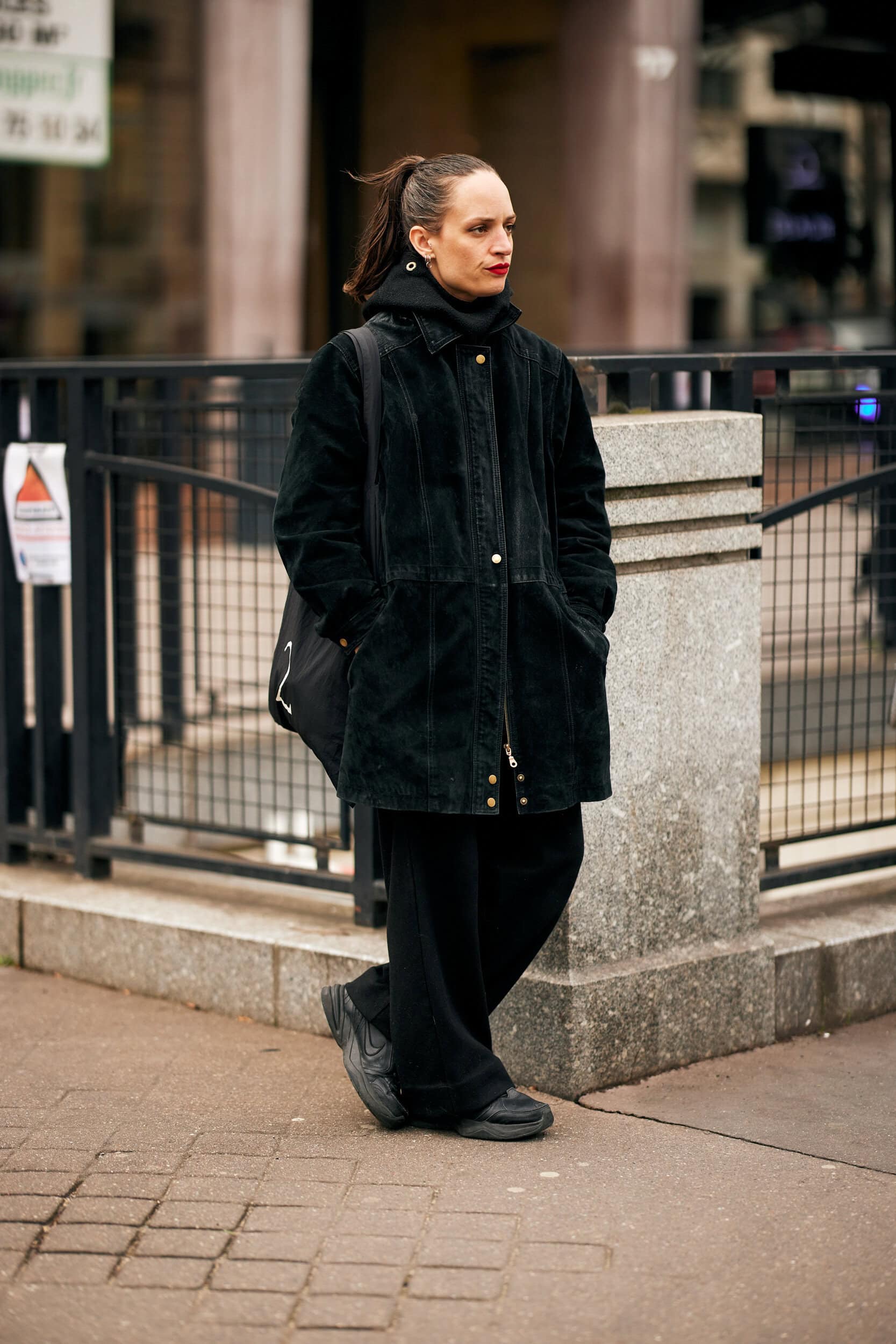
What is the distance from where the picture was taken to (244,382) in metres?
7.77

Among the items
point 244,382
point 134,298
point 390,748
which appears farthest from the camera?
point 134,298

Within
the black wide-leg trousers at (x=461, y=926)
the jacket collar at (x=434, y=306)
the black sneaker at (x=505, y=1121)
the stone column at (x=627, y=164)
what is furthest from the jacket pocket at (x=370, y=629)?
the stone column at (x=627, y=164)

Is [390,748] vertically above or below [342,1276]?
above

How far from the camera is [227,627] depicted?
5805 mm

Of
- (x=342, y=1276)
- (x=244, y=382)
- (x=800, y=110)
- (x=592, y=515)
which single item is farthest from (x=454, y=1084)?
(x=800, y=110)

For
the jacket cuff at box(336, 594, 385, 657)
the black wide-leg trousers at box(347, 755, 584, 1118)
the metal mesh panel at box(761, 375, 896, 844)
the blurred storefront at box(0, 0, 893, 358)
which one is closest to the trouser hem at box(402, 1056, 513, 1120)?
the black wide-leg trousers at box(347, 755, 584, 1118)

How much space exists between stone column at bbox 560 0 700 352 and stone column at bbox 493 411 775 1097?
Result: 10767 millimetres

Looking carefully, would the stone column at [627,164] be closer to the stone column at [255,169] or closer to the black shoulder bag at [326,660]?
the stone column at [255,169]

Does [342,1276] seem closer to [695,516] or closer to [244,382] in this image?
[695,516]

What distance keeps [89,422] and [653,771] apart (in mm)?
2074

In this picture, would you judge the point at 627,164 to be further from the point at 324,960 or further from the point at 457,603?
the point at 457,603

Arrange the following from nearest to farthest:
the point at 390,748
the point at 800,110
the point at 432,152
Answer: the point at 390,748 → the point at 432,152 → the point at 800,110

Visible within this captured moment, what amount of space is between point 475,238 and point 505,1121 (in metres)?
1.89

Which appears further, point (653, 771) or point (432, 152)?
point (432, 152)
